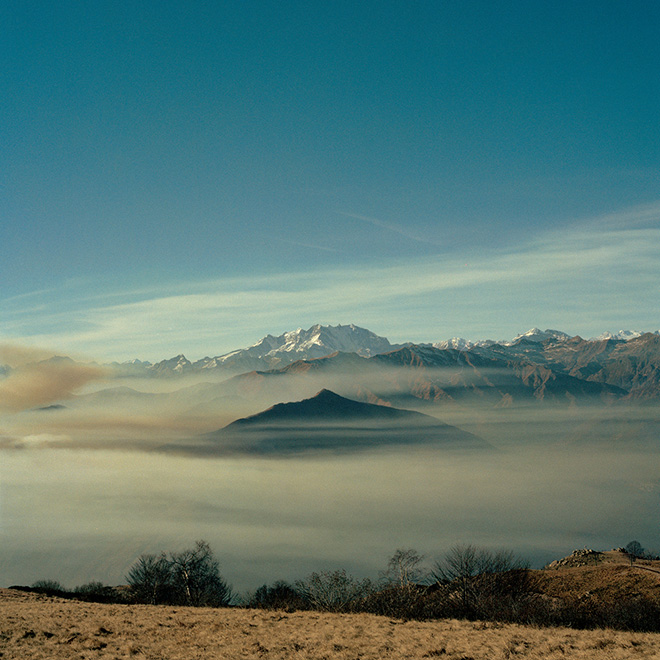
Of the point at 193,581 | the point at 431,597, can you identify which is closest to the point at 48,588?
the point at 193,581

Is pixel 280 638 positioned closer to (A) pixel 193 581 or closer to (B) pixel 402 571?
(B) pixel 402 571

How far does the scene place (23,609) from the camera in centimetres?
4859

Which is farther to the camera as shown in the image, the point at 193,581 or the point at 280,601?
the point at 193,581

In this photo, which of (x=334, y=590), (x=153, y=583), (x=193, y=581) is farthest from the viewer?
(x=153, y=583)

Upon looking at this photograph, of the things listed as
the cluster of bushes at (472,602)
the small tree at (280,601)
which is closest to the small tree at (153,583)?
the small tree at (280,601)

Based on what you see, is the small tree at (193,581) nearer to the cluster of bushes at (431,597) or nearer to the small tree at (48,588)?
the cluster of bushes at (431,597)

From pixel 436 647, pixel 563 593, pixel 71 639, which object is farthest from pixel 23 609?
pixel 563 593

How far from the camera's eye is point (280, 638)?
39469mm

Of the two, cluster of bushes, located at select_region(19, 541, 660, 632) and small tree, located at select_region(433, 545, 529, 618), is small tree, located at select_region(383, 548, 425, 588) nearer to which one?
cluster of bushes, located at select_region(19, 541, 660, 632)

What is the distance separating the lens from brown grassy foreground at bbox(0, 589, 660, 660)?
34719mm

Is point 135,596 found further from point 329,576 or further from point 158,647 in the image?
point 158,647

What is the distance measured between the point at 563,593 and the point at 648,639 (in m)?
53.2

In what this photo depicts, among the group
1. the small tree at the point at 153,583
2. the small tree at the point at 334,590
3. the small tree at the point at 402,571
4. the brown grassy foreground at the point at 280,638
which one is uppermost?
the brown grassy foreground at the point at 280,638

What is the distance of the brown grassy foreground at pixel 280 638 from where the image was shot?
3472 centimetres
